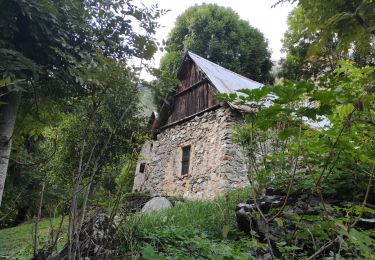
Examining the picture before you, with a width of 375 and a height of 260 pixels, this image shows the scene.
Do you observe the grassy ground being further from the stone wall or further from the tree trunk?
the stone wall

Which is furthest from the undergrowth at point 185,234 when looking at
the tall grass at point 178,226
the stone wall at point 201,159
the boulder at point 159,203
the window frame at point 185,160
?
the window frame at point 185,160

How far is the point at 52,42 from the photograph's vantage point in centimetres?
315

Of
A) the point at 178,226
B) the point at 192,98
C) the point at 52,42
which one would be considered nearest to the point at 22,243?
the point at 178,226

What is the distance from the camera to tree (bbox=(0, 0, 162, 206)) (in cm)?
275

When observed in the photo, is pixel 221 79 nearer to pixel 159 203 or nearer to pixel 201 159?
pixel 201 159

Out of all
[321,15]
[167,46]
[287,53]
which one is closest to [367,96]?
[321,15]

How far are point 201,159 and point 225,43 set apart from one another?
11.8 metres

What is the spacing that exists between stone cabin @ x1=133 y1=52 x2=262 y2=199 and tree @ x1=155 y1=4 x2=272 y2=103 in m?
7.14

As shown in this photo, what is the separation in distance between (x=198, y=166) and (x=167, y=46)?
7858 mm

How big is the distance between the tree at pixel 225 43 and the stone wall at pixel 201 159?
27.6ft

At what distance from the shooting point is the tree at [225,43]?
19453 millimetres

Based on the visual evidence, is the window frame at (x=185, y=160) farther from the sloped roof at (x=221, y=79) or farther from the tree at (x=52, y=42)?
the tree at (x=52, y=42)

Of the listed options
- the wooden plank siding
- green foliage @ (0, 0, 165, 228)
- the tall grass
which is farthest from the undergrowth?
the wooden plank siding

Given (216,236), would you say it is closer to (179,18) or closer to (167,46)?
(167,46)
